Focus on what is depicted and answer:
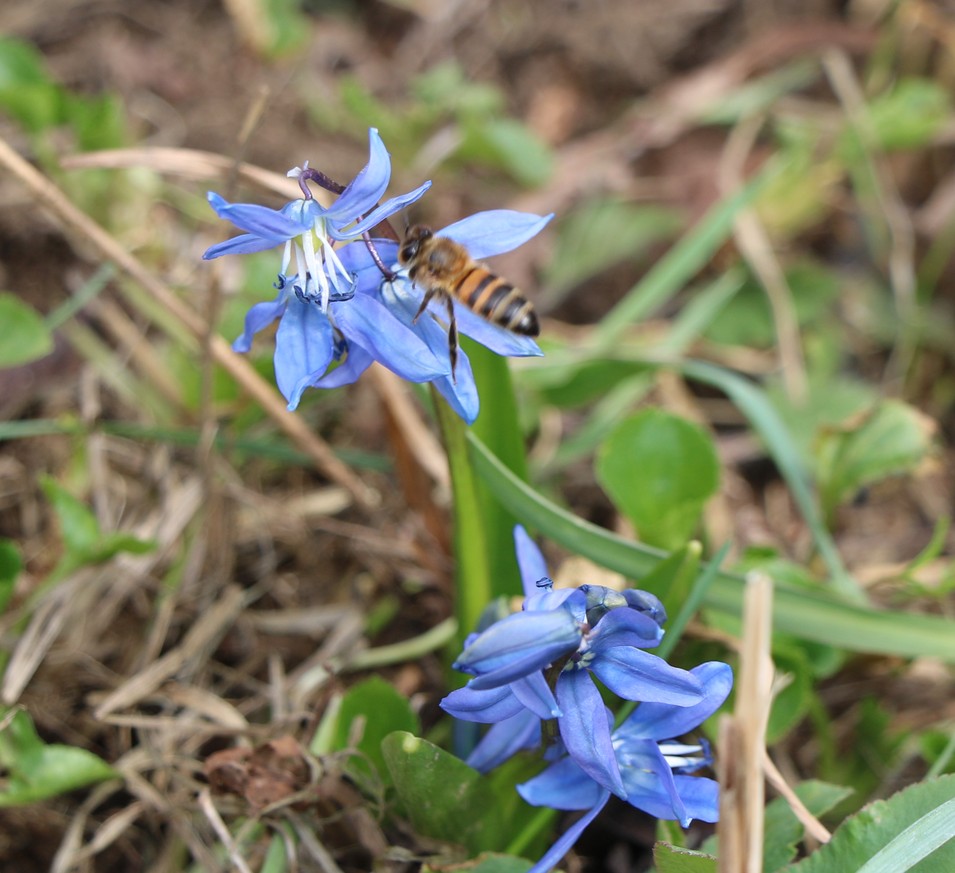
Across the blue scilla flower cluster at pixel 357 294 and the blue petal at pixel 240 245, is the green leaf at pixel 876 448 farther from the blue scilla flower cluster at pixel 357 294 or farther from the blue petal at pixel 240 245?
the blue petal at pixel 240 245

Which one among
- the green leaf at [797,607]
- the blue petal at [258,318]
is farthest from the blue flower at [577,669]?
the blue petal at [258,318]

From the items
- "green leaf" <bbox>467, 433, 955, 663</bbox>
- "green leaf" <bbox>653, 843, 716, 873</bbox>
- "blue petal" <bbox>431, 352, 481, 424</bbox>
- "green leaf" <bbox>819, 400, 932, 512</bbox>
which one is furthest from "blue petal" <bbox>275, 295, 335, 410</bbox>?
"green leaf" <bbox>819, 400, 932, 512</bbox>

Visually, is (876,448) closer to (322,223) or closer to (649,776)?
(649,776)

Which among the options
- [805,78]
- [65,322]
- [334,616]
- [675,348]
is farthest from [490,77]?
[334,616]

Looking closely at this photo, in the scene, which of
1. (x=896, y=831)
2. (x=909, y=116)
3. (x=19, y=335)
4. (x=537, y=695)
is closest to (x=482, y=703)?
(x=537, y=695)

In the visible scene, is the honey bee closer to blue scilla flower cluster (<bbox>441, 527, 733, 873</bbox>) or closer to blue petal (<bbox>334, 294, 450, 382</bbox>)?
blue petal (<bbox>334, 294, 450, 382</bbox>)

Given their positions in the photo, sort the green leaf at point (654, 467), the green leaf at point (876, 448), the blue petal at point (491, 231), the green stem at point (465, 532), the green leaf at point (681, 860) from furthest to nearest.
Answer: the green leaf at point (876, 448)
the green leaf at point (654, 467)
the green stem at point (465, 532)
the blue petal at point (491, 231)
the green leaf at point (681, 860)
